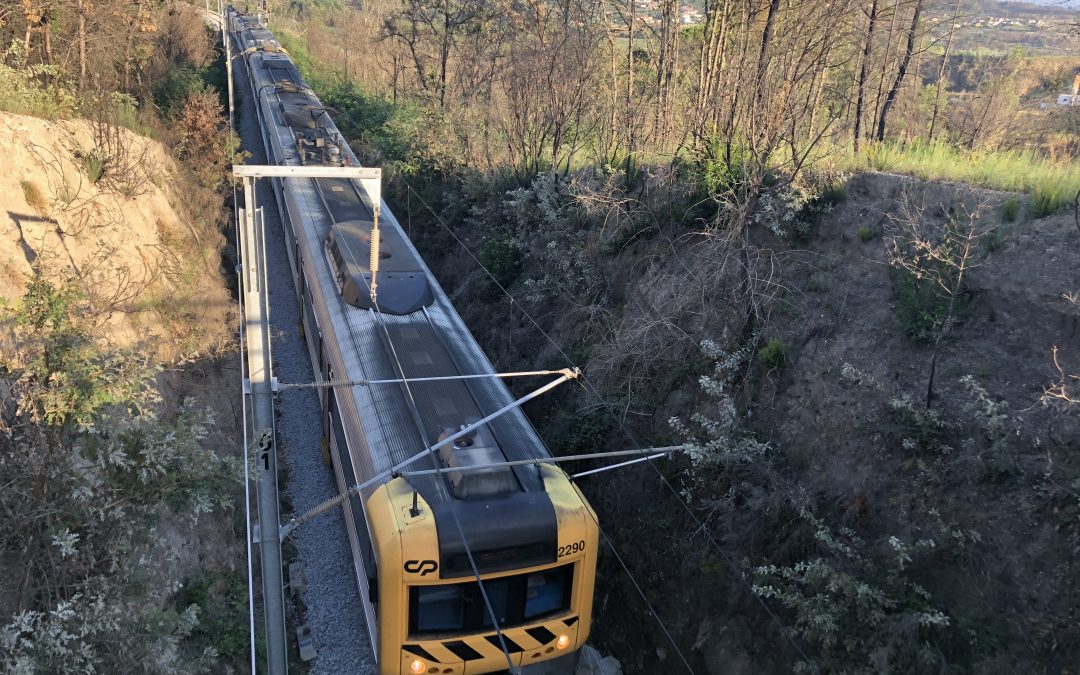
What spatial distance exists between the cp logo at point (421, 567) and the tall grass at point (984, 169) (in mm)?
10187

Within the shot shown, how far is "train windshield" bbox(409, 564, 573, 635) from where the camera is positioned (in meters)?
7.69

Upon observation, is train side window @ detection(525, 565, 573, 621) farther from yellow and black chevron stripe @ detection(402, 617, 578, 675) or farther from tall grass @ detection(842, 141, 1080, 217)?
tall grass @ detection(842, 141, 1080, 217)

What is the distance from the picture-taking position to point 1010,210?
34.8 ft

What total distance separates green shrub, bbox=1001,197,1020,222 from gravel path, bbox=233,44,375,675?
11.7 m

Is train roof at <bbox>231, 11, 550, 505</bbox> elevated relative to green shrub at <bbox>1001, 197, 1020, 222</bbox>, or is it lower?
lower

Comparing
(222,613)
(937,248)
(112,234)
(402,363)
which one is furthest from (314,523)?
(937,248)

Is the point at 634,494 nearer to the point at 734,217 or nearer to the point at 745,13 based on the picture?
the point at 734,217

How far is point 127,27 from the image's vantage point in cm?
2161

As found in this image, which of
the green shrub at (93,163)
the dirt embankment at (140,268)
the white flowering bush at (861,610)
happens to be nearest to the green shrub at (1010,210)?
the white flowering bush at (861,610)

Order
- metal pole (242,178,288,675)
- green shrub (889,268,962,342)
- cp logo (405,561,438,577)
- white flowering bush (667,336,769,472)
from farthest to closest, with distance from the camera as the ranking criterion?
1. white flowering bush (667,336,769,472)
2. green shrub (889,268,962,342)
3. cp logo (405,561,438,577)
4. metal pole (242,178,288,675)

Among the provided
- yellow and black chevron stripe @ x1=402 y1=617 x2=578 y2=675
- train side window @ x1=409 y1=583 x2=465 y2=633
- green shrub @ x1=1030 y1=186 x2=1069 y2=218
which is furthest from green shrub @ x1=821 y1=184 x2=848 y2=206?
train side window @ x1=409 y1=583 x2=465 y2=633

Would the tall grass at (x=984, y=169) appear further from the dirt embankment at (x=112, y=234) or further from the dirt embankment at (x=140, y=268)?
the dirt embankment at (x=112, y=234)

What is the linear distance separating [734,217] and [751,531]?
600 cm

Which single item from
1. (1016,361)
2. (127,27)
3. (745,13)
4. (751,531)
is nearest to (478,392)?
(751,531)
